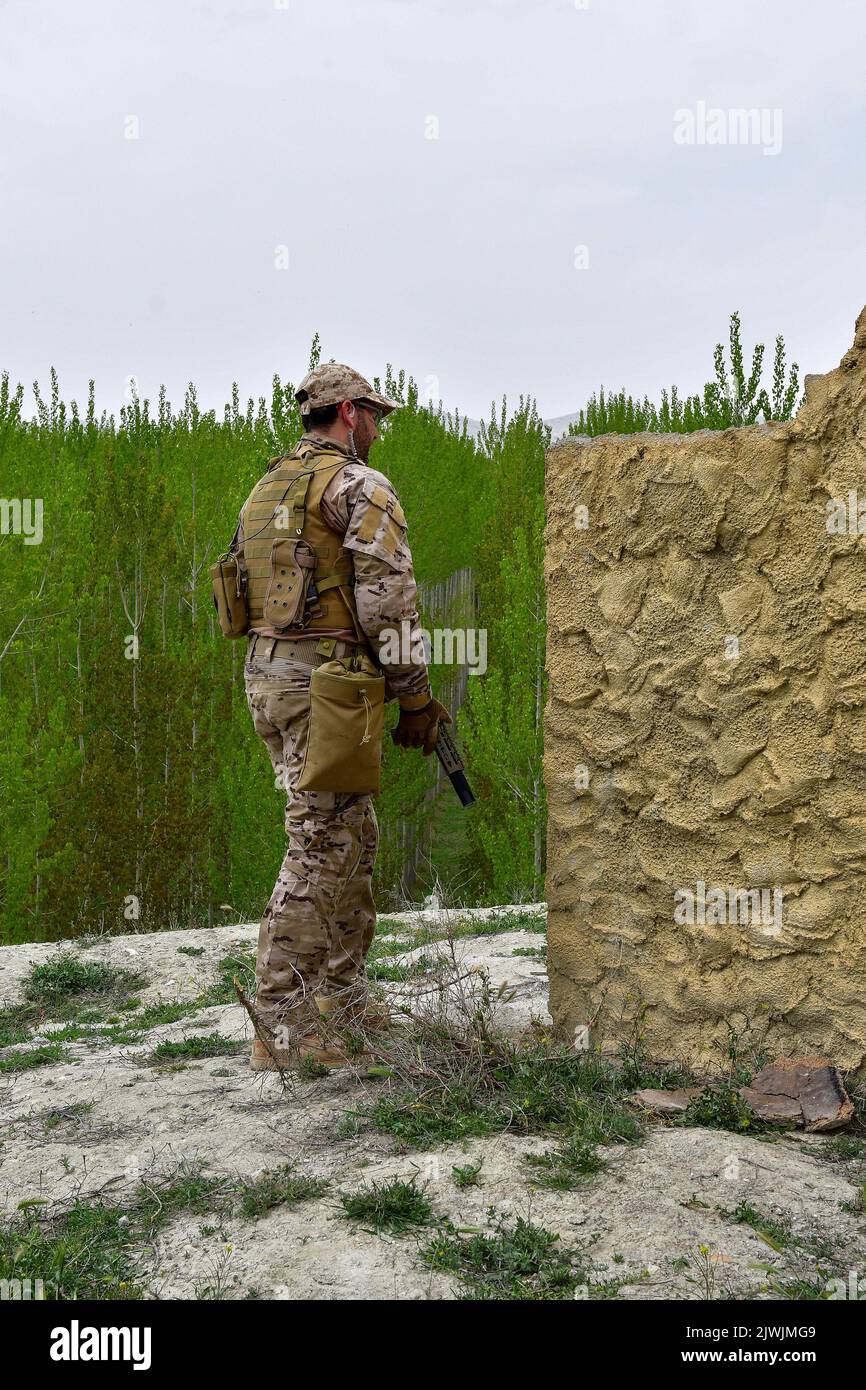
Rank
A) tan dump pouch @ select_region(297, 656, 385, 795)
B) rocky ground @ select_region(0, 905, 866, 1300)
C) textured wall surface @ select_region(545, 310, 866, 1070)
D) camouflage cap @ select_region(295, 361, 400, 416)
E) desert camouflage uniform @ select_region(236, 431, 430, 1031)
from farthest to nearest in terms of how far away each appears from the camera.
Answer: camouflage cap @ select_region(295, 361, 400, 416) < desert camouflage uniform @ select_region(236, 431, 430, 1031) < tan dump pouch @ select_region(297, 656, 385, 795) < textured wall surface @ select_region(545, 310, 866, 1070) < rocky ground @ select_region(0, 905, 866, 1300)

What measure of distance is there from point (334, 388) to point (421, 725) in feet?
3.95

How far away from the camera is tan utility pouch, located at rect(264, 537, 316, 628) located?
3859mm

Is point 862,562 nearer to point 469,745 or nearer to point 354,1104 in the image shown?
point 354,1104

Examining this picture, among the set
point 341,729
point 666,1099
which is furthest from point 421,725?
point 666,1099

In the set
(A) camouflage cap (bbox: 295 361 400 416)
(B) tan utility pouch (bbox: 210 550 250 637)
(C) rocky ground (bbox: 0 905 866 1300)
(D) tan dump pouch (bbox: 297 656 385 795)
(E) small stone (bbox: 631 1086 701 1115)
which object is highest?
(A) camouflage cap (bbox: 295 361 400 416)

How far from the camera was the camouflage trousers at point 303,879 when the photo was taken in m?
3.89

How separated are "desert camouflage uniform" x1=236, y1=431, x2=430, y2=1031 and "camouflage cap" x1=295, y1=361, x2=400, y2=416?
0.83 ft

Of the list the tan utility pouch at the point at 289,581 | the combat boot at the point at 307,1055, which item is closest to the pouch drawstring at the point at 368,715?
the tan utility pouch at the point at 289,581

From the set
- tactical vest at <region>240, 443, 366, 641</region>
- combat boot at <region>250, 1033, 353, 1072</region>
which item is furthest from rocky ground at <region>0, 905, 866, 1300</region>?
tactical vest at <region>240, 443, 366, 641</region>

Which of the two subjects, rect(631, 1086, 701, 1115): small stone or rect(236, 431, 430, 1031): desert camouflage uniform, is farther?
rect(236, 431, 430, 1031): desert camouflage uniform

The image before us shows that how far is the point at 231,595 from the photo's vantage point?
4.08m

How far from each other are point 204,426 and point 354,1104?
11641 mm

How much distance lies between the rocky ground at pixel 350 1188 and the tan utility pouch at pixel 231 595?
155 centimetres

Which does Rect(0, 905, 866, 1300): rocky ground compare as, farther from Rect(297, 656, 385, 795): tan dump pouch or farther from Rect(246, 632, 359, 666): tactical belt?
Rect(246, 632, 359, 666): tactical belt
